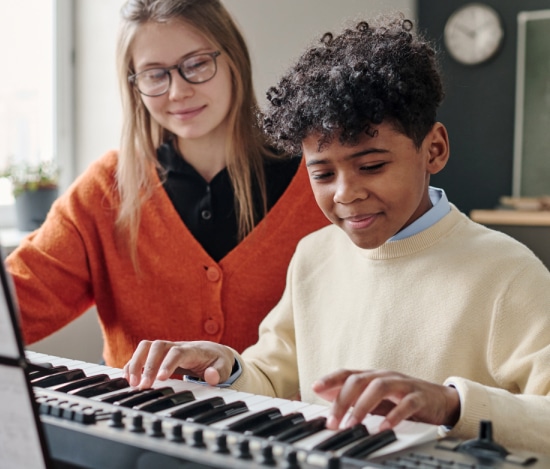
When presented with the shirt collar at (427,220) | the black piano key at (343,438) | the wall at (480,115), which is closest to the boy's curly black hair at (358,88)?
the shirt collar at (427,220)

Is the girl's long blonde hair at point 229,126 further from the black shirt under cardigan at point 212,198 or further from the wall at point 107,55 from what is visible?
the wall at point 107,55

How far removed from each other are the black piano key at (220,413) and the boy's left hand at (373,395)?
116 millimetres

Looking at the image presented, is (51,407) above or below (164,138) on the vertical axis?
below

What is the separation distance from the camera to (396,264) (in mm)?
1419

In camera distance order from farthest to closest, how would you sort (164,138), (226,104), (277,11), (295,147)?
(277,11) < (164,138) < (226,104) < (295,147)

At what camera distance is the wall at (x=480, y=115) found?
457 centimetres

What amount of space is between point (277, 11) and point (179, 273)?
78.6 inches

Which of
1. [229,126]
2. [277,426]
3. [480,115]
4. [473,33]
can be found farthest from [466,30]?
[277,426]

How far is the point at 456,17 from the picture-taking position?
467 centimetres

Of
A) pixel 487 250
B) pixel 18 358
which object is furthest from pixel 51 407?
pixel 487 250

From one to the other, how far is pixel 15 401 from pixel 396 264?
0.78 meters

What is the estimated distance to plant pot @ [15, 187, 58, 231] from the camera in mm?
2721

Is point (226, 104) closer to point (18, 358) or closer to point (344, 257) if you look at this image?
point (344, 257)

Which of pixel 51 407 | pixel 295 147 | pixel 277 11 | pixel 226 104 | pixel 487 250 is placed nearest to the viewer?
pixel 51 407
